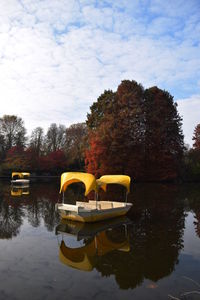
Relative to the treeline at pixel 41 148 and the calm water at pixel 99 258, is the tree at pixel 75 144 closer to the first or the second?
the treeline at pixel 41 148

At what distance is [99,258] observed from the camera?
319 inches

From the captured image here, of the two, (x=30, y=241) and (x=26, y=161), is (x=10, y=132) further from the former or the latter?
(x=30, y=241)

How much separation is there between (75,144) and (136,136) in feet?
76.8

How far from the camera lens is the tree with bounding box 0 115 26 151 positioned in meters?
56.6

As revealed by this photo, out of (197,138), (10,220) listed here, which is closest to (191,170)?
(197,138)

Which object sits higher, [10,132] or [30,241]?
[10,132]

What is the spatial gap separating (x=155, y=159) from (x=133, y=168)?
4.33 metres

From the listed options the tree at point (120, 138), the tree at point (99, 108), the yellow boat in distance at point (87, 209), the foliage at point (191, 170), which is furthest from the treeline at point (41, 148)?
the yellow boat in distance at point (87, 209)

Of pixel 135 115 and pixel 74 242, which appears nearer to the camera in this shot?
pixel 74 242

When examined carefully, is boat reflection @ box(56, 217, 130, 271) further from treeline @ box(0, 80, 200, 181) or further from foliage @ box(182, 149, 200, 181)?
foliage @ box(182, 149, 200, 181)

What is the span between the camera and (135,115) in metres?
35.4

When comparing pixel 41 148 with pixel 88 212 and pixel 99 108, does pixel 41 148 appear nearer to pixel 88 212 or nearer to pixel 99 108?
pixel 99 108

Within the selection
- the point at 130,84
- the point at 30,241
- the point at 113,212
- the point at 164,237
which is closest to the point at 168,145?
the point at 130,84

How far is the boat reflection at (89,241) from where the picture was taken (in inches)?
316
